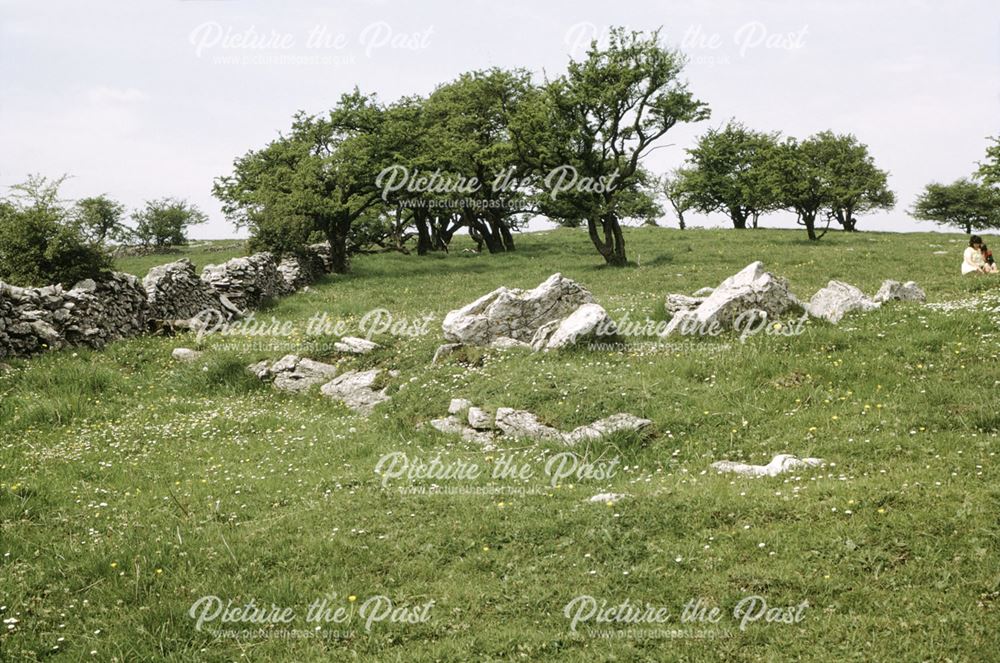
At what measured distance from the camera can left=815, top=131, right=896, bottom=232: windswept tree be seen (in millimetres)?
56438

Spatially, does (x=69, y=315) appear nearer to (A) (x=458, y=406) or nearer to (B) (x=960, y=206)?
(A) (x=458, y=406)

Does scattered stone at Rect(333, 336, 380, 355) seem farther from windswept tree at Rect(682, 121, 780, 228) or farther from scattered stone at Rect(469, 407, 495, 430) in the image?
windswept tree at Rect(682, 121, 780, 228)

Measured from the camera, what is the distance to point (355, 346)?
20.8m

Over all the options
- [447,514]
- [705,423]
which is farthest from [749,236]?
[447,514]

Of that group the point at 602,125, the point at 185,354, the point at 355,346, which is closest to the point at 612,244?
the point at 602,125

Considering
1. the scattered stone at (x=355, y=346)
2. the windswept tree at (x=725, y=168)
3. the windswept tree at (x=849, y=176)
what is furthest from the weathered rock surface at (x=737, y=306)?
the windswept tree at (x=725, y=168)

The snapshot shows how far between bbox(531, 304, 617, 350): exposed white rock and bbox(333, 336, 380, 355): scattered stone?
5.10 m

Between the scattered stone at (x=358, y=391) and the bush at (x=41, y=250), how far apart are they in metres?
11.9

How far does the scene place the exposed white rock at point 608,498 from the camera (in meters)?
10.6

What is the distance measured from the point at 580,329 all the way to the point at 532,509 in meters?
8.45

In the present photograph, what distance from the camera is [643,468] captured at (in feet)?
40.7

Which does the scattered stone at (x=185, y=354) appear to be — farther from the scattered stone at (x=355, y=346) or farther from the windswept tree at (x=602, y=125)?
the windswept tree at (x=602, y=125)

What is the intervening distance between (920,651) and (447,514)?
650cm

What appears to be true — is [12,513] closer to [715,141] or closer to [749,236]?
[749,236]
